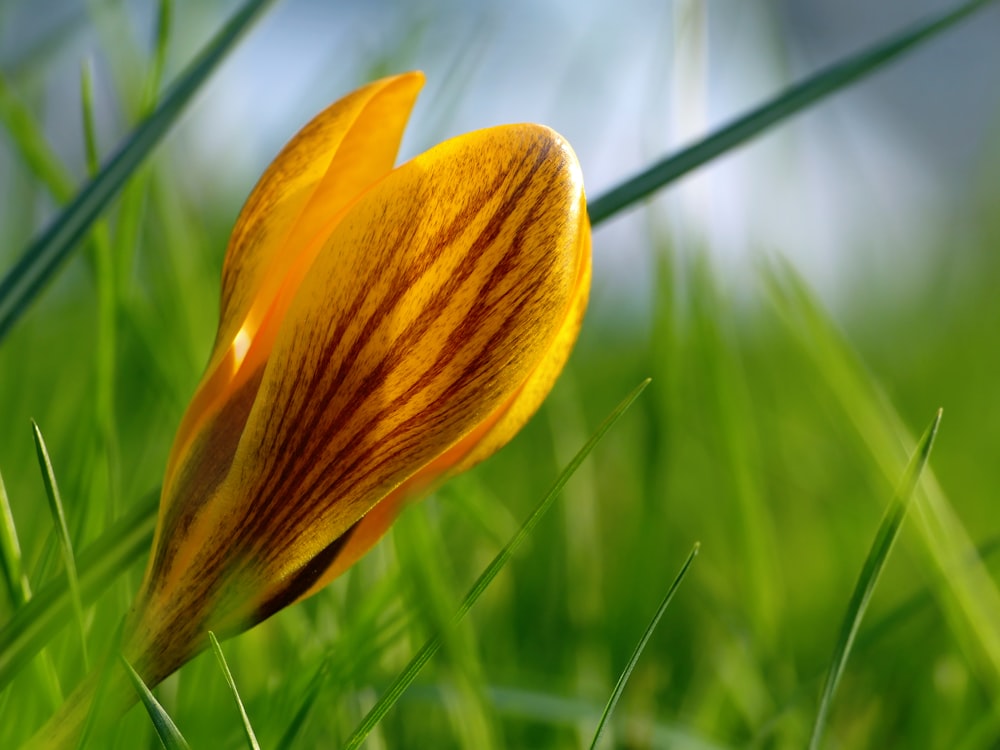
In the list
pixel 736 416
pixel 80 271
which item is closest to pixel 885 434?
pixel 736 416

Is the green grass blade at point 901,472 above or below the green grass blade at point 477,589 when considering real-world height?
below

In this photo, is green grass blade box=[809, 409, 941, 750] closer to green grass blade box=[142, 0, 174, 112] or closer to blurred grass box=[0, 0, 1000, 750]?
blurred grass box=[0, 0, 1000, 750]

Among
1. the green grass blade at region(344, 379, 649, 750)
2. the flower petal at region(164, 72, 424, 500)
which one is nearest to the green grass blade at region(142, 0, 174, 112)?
the flower petal at region(164, 72, 424, 500)

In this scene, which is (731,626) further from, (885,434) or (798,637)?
(798,637)

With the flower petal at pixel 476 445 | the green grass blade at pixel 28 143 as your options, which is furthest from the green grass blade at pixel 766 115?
the green grass blade at pixel 28 143

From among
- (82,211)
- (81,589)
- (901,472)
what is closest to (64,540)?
(81,589)

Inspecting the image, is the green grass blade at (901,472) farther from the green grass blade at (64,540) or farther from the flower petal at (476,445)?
the green grass blade at (64,540)
